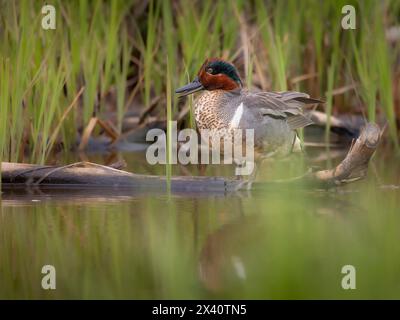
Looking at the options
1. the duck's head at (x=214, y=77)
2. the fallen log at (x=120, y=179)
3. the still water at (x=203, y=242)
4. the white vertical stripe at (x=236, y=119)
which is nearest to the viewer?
the still water at (x=203, y=242)

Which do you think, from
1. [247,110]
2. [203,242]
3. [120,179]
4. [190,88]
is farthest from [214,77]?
[203,242]

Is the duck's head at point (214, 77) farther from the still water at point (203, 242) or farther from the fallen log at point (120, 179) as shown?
the still water at point (203, 242)

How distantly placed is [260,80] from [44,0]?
1899 mm

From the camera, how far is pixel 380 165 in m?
6.67

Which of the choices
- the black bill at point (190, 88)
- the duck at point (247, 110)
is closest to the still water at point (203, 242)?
the duck at point (247, 110)

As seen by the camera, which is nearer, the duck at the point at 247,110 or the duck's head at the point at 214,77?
the duck at the point at 247,110

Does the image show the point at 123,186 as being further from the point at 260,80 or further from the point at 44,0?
the point at 260,80

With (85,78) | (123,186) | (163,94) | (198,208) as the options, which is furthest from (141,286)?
(163,94)

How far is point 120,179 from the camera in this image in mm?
5484

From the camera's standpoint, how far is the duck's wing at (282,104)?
5.68 meters

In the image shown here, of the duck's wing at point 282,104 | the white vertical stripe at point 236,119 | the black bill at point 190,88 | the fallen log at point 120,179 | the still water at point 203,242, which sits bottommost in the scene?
the still water at point 203,242

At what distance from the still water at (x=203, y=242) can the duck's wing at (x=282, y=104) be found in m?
0.47

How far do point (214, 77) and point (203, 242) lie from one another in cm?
184

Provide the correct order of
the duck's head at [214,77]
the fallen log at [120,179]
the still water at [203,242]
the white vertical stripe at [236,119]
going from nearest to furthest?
the still water at [203,242] < the fallen log at [120,179] < the white vertical stripe at [236,119] < the duck's head at [214,77]
